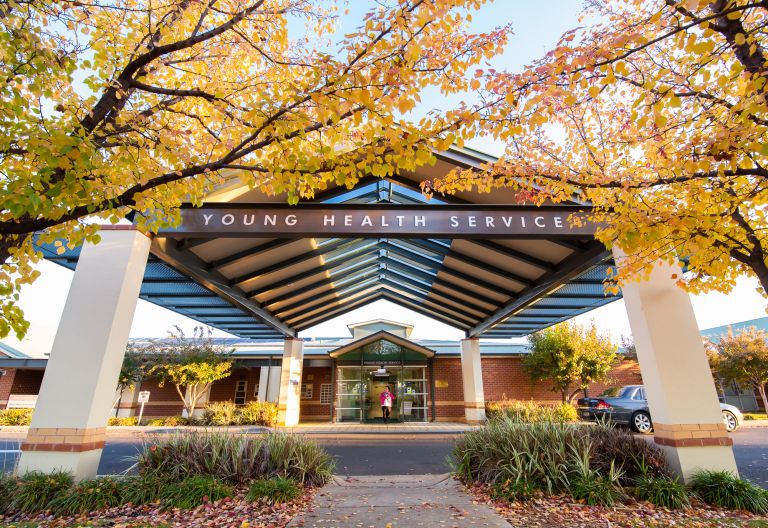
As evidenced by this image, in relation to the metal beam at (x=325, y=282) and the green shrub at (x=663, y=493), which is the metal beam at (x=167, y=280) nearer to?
the metal beam at (x=325, y=282)

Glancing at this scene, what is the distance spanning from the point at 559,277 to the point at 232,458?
8455 mm

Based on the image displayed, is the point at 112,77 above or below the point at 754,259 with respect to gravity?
above

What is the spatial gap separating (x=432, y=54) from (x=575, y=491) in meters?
6.13

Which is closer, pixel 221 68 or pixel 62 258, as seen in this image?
pixel 221 68

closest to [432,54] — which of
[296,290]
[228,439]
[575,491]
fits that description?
[575,491]

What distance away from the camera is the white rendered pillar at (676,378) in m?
6.26

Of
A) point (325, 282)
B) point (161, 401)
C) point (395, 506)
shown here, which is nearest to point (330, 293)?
point (325, 282)

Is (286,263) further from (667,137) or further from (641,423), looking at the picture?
(641,423)

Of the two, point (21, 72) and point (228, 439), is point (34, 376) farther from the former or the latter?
point (21, 72)

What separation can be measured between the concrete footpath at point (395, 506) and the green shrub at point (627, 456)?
2.29 meters

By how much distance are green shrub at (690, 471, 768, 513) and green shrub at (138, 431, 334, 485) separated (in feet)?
18.9

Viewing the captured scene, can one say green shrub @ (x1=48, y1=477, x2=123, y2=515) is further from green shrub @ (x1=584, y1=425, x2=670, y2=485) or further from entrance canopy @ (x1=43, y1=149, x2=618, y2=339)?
green shrub @ (x1=584, y1=425, x2=670, y2=485)

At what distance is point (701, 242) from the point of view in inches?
187

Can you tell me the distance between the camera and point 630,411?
43.3 ft
